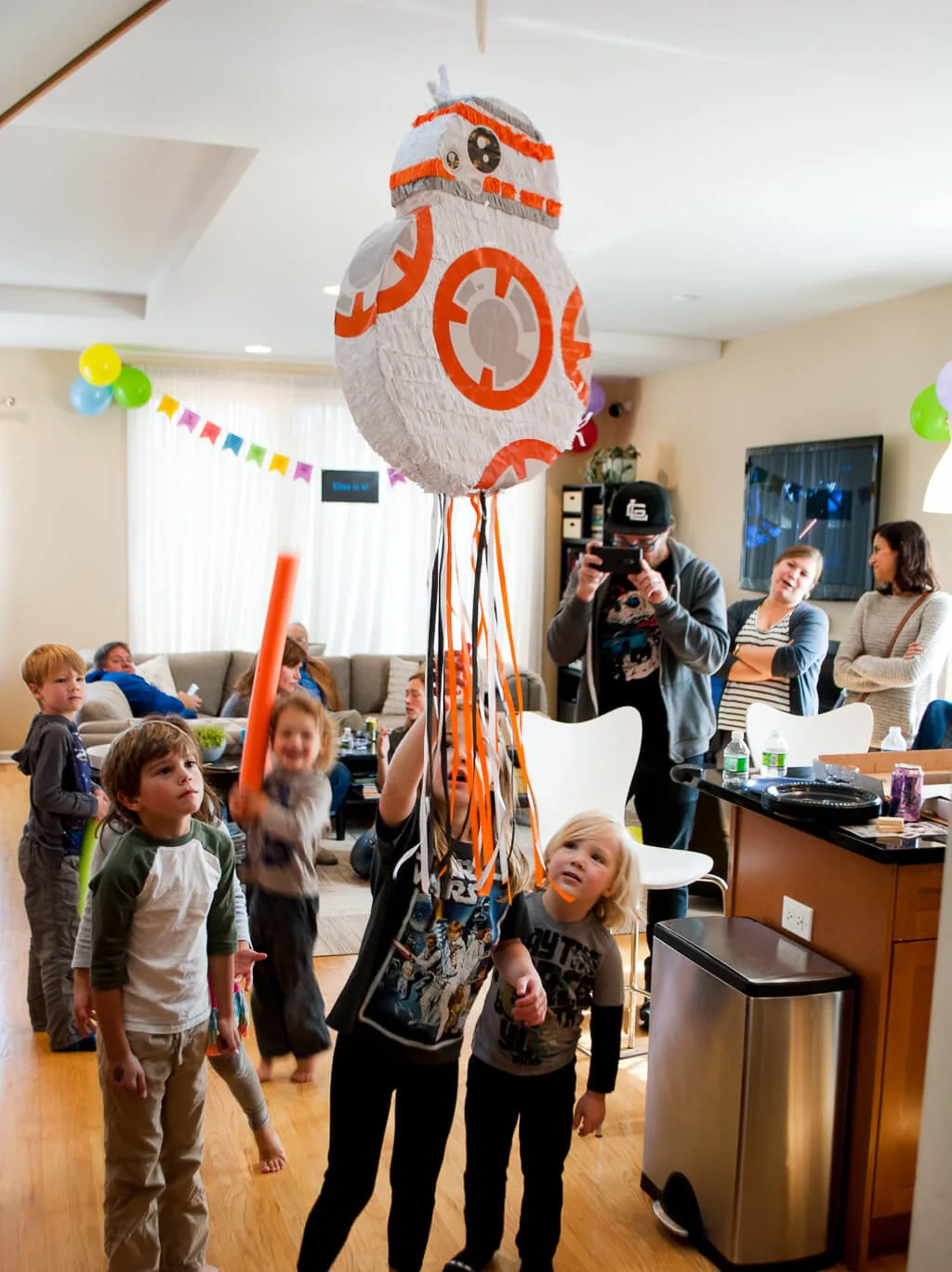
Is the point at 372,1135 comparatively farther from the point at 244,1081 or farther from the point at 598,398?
the point at 598,398

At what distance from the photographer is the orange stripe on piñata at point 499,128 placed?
3.15 ft

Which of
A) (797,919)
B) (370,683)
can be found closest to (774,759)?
(797,919)

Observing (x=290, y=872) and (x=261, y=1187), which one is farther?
(x=290, y=872)

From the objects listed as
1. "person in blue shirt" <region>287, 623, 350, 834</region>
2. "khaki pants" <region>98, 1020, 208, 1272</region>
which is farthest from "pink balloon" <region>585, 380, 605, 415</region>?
"khaki pants" <region>98, 1020, 208, 1272</region>

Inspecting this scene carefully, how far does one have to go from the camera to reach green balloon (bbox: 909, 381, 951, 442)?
4429mm

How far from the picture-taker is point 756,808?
2.34 metres

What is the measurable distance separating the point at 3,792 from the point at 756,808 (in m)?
4.97

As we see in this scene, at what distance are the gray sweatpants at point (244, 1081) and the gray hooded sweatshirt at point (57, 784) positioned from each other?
85cm

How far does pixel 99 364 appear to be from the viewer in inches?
258

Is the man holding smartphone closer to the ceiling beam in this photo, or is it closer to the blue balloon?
the ceiling beam

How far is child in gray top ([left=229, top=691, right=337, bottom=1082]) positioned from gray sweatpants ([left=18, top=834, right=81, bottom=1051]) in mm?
548

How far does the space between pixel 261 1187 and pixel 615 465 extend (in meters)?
5.67

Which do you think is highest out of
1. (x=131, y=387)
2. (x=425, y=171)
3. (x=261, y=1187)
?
(x=131, y=387)

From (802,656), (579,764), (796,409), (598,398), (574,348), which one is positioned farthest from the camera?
(598,398)
